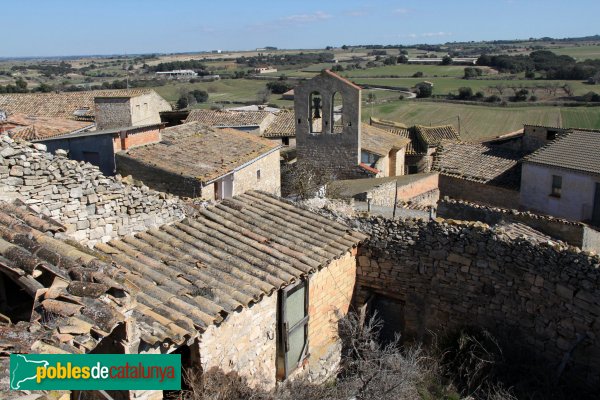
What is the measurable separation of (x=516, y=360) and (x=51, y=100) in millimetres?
32004

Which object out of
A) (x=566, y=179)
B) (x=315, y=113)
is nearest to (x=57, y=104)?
(x=315, y=113)

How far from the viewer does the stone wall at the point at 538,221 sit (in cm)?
1151

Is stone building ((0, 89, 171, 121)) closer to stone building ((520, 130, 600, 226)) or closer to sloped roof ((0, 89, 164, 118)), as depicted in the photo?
sloped roof ((0, 89, 164, 118))

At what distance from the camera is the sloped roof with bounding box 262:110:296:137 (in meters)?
29.2

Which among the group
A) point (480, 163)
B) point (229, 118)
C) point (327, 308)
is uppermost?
point (229, 118)

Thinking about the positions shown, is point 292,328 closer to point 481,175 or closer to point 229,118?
point 481,175

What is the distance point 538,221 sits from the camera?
12.3m

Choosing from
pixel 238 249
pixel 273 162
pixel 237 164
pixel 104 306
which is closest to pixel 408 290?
pixel 238 249

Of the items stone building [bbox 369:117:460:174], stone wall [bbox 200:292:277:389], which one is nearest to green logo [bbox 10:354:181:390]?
stone wall [bbox 200:292:277:389]

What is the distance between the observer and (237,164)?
15805 mm

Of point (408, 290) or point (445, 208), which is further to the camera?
point (445, 208)

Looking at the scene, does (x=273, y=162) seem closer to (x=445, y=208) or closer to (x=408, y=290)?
(x=445, y=208)

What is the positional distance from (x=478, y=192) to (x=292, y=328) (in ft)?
54.1

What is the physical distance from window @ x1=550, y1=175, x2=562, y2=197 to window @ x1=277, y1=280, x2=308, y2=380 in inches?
613
